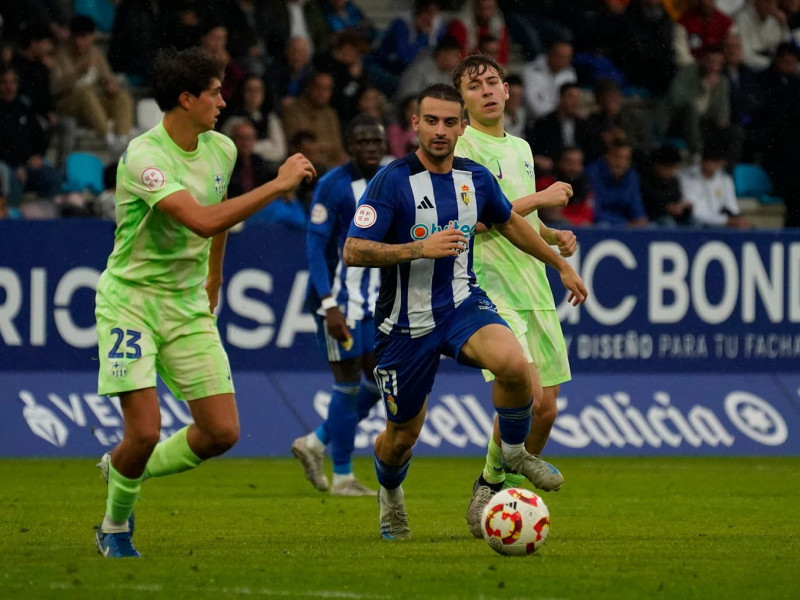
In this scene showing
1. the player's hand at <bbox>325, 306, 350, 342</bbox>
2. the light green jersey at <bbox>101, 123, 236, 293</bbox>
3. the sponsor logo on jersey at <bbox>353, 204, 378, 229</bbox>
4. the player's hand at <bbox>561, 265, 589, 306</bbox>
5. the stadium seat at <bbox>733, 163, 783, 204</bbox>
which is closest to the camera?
the light green jersey at <bbox>101, 123, 236, 293</bbox>

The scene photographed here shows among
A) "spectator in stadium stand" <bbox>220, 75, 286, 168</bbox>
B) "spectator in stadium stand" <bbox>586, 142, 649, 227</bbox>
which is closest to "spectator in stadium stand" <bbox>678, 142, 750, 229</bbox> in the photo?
"spectator in stadium stand" <bbox>586, 142, 649, 227</bbox>

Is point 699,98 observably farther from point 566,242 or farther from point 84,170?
point 566,242

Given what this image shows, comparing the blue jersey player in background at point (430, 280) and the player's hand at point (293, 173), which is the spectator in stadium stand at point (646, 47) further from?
the player's hand at point (293, 173)

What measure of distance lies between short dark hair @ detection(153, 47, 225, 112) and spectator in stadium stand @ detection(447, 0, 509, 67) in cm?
1132

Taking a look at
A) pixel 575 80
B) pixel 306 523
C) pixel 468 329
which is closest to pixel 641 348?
pixel 575 80

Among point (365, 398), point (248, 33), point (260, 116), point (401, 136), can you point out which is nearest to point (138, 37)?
point (248, 33)

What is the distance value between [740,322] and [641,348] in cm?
108

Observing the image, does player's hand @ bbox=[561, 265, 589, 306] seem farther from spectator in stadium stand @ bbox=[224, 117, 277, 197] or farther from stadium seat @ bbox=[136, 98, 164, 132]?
stadium seat @ bbox=[136, 98, 164, 132]

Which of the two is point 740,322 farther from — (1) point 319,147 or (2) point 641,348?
(1) point 319,147

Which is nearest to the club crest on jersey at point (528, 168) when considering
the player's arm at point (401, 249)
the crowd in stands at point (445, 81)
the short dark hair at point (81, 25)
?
the player's arm at point (401, 249)

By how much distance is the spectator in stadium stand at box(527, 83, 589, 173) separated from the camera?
1756 cm

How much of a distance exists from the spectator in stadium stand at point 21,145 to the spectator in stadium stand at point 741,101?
8242 mm

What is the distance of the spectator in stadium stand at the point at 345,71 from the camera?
17219 millimetres

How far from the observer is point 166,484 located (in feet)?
39.5
